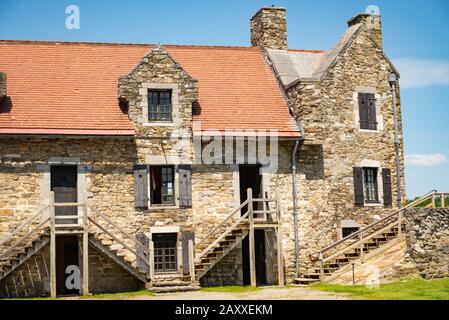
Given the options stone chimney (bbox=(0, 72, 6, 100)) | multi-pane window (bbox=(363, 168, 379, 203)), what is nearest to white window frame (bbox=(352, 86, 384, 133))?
multi-pane window (bbox=(363, 168, 379, 203))

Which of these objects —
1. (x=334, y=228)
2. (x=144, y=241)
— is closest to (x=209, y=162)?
(x=144, y=241)

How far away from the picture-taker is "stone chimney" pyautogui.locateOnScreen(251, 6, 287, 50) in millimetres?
30250

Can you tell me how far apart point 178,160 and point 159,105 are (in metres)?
2.05

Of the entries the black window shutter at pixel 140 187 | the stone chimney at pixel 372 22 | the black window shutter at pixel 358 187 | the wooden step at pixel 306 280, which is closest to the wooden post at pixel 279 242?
the wooden step at pixel 306 280

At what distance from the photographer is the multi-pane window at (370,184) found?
27.9m

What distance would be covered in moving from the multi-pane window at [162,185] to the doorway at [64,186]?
2.64 m

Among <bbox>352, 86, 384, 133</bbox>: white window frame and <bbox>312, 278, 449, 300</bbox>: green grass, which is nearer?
<bbox>312, 278, 449, 300</bbox>: green grass

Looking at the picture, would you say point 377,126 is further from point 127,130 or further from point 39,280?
point 39,280

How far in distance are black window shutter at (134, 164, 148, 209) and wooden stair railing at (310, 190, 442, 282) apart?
626 centimetres

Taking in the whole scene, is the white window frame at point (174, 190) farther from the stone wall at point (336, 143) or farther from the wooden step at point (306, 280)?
the wooden step at point (306, 280)

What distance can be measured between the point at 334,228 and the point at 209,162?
17.0ft

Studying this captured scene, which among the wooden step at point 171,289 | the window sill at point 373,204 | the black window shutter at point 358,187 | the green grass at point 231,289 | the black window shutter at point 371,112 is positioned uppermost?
the black window shutter at point 371,112

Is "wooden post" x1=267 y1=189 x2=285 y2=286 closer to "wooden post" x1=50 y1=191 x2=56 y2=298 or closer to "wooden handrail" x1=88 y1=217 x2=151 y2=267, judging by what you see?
"wooden handrail" x1=88 y1=217 x2=151 y2=267

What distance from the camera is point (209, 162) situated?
25.9 meters
